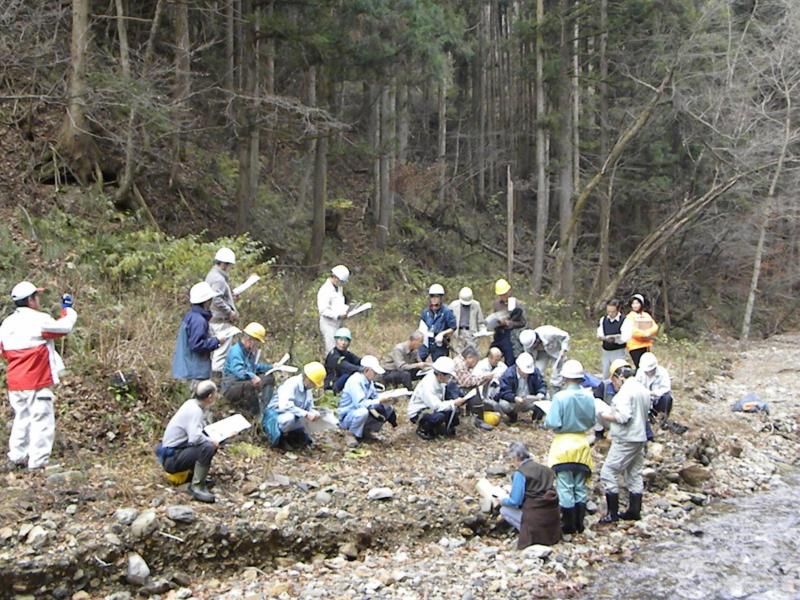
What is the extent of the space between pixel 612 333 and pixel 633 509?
3595 millimetres

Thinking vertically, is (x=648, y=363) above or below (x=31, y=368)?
below

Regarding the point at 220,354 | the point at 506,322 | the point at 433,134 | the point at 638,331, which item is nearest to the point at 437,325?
the point at 506,322

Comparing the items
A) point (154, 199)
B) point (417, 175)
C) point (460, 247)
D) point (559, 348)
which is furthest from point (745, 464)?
point (417, 175)

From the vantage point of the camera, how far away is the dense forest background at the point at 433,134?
→ 13180 mm

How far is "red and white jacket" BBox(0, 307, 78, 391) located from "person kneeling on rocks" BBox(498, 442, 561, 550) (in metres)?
4.28

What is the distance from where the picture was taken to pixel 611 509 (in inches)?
301

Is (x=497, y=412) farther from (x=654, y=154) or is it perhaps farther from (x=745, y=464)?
(x=654, y=154)

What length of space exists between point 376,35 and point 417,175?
9.54m

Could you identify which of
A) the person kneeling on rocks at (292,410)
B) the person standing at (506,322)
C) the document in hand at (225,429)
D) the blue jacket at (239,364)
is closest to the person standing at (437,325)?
the person standing at (506,322)

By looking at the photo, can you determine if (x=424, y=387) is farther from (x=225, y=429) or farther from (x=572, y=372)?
(x=225, y=429)

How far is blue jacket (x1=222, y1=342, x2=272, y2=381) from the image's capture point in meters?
8.34

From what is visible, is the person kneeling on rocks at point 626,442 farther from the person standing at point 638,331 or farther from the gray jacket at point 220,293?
the gray jacket at point 220,293

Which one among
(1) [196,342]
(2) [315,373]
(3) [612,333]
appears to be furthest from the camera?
(3) [612,333]

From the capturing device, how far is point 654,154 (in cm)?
2448
